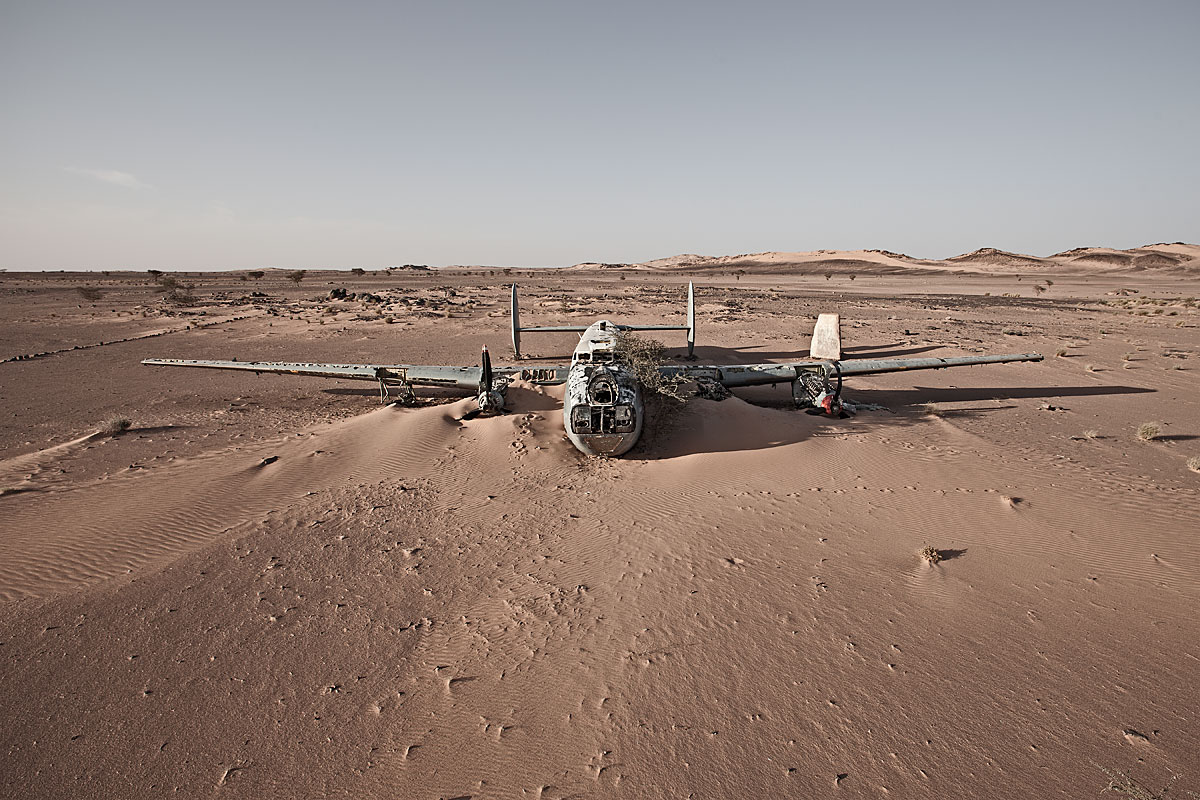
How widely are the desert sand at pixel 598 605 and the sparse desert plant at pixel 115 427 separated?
0.51m

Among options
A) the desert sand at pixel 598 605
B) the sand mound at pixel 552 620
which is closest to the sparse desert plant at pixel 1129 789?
the desert sand at pixel 598 605

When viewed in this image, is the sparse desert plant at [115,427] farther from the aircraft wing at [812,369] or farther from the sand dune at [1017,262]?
the sand dune at [1017,262]

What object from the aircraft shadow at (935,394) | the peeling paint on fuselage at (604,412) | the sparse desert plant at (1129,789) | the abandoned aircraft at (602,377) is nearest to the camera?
the sparse desert plant at (1129,789)

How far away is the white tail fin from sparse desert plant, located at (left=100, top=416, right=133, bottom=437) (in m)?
27.6

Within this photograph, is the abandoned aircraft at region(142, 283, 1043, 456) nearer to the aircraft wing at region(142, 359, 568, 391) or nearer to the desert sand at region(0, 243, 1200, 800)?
the aircraft wing at region(142, 359, 568, 391)

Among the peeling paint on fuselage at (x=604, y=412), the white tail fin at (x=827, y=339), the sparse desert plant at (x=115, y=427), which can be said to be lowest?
the sparse desert plant at (x=115, y=427)

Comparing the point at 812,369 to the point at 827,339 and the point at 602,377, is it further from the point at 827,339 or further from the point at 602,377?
the point at 602,377

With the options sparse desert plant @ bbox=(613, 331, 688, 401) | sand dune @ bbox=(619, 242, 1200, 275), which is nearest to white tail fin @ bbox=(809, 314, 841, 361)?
sparse desert plant @ bbox=(613, 331, 688, 401)

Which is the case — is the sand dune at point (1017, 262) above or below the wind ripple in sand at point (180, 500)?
above

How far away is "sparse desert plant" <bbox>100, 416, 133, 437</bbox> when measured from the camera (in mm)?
17125

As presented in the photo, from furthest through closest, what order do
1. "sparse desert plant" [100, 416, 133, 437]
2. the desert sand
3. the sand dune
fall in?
the sand dune, "sparse desert plant" [100, 416, 133, 437], the desert sand

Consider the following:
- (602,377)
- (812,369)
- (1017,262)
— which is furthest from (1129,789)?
(1017,262)

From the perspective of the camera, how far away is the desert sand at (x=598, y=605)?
20.2ft

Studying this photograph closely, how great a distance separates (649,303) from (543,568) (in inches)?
2280
